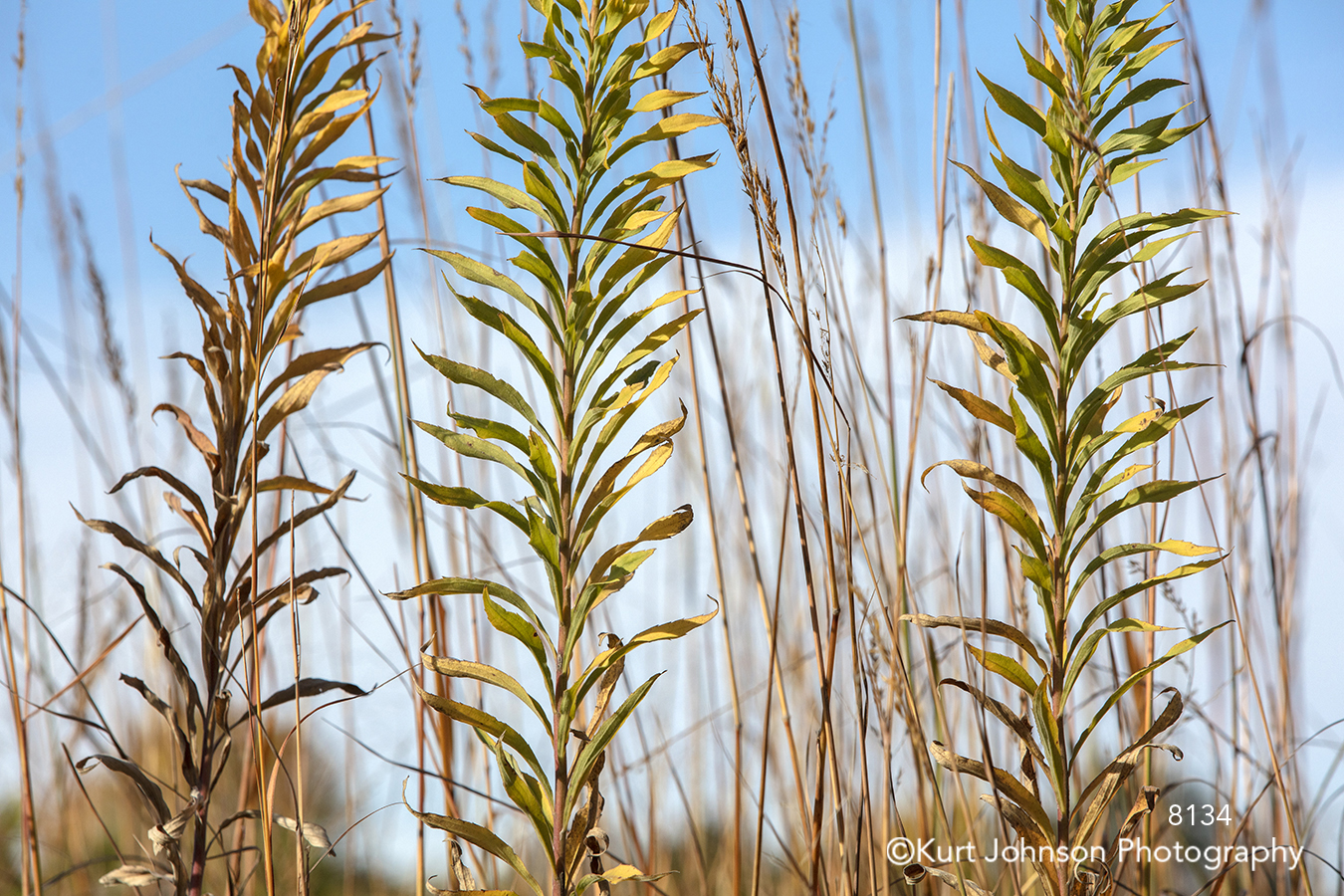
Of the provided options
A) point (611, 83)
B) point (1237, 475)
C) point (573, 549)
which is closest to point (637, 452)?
point (573, 549)

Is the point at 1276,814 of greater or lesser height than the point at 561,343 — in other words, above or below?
below

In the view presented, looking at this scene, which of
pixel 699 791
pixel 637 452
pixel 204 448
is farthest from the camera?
pixel 699 791

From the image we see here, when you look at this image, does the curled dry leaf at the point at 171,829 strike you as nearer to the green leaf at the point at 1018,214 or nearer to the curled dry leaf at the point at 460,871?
the curled dry leaf at the point at 460,871

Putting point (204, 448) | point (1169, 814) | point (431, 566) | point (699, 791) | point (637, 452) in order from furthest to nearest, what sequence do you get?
point (699, 791), point (1169, 814), point (431, 566), point (204, 448), point (637, 452)

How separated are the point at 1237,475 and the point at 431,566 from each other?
1258 millimetres

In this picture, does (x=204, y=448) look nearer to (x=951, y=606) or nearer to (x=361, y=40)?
(x=361, y=40)

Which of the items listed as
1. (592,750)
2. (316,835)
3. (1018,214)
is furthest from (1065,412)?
(316,835)

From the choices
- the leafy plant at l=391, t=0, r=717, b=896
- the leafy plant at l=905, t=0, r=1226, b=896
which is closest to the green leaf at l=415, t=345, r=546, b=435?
the leafy plant at l=391, t=0, r=717, b=896

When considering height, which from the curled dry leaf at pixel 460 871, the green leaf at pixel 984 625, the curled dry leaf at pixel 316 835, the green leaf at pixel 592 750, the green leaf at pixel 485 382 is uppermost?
the green leaf at pixel 485 382

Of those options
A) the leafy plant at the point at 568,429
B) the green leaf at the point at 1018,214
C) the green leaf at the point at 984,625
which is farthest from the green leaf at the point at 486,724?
the green leaf at the point at 1018,214

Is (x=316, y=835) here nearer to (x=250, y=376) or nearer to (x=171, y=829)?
(x=171, y=829)

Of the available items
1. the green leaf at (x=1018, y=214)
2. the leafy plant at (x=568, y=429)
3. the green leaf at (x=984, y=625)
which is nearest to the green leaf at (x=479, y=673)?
the leafy plant at (x=568, y=429)

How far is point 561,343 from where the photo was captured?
2.36ft

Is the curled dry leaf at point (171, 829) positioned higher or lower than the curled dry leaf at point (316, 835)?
higher
